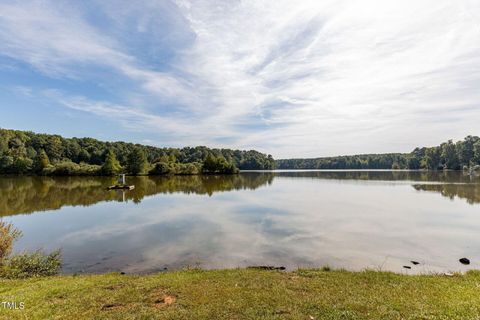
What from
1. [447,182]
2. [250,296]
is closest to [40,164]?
[250,296]

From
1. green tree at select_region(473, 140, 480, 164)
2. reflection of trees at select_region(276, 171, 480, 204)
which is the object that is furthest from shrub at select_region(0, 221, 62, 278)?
green tree at select_region(473, 140, 480, 164)

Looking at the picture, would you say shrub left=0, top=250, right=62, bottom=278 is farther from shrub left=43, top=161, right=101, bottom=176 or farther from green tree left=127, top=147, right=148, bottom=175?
green tree left=127, top=147, right=148, bottom=175

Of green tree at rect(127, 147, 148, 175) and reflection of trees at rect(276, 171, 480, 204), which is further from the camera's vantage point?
green tree at rect(127, 147, 148, 175)

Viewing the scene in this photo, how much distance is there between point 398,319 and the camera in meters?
7.01

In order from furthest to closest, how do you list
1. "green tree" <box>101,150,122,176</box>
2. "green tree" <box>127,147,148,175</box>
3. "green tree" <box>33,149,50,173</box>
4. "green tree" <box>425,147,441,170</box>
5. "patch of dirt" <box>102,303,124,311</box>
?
"green tree" <box>425,147,441,170</box> → "green tree" <box>127,147,148,175</box> → "green tree" <box>101,150,122,176</box> → "green tree" <box>33,149,50,173</box> → "patch of dirt" <box>102,303,124,311</box>

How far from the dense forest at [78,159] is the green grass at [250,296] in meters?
102

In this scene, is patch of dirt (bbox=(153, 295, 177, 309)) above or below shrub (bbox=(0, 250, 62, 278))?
above

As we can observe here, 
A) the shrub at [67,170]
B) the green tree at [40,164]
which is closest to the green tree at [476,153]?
the shrub at [67,170]

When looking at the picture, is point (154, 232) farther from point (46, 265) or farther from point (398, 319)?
point (398, 319)

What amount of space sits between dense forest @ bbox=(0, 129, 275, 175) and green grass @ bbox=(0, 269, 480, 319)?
101911 mm

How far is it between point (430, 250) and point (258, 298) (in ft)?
45.2

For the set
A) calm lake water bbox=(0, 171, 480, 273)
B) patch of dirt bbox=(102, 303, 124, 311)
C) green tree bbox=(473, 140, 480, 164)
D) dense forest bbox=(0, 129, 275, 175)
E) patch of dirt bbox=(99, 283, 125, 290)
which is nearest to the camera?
patch of dirt bbox=(102, 303, 124, 311)

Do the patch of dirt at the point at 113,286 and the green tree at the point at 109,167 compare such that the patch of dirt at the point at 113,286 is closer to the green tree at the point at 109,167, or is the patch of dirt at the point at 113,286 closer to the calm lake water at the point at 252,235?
the calm lake water at the point at 252,235

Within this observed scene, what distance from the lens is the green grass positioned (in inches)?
291
